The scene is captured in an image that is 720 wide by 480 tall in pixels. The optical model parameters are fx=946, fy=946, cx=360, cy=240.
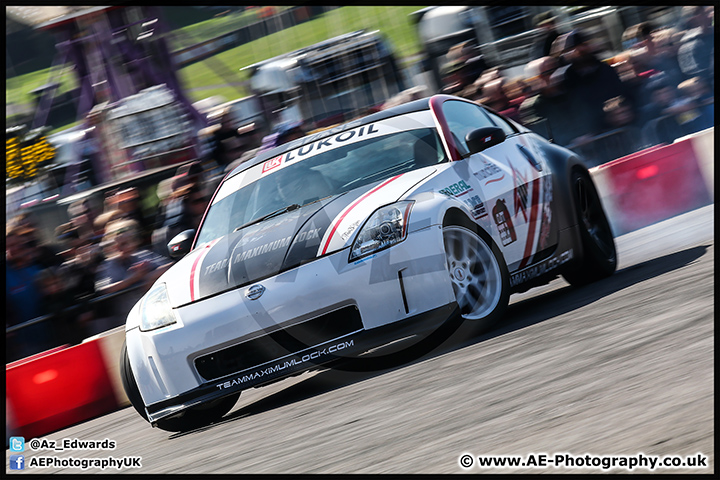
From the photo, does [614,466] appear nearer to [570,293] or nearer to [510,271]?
[510,271]

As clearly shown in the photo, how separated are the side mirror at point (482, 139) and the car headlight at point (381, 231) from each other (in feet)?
3.00

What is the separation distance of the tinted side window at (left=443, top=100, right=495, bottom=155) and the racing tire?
2.50ft

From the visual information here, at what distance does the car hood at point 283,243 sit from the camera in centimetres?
477

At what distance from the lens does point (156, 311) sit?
4980 millimetres

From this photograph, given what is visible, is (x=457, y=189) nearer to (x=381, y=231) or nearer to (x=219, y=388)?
(x=381, y=231)

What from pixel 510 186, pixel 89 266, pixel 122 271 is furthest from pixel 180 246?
pixel 89 266

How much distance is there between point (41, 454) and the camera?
5.24 meters

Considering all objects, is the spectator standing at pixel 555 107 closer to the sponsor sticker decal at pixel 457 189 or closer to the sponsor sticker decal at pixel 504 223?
the sponsor sticker decal at pixel 504 223

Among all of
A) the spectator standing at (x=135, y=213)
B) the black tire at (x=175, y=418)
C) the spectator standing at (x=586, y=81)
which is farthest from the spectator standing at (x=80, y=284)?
the spectator standing at (x=586, y=81)

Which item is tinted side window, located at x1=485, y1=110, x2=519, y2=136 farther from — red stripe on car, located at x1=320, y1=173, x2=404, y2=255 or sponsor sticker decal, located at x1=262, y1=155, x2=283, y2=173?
sponsor sticker decal, located at x1=262, y1=155, x2=283, y2=173

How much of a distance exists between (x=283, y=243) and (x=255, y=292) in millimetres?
332

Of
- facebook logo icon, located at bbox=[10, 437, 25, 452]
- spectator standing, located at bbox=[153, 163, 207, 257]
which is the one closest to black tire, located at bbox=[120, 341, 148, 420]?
facebook logo icon, located at bbox=[10, 437, 25, 452]

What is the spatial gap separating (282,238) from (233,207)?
41.6 inches

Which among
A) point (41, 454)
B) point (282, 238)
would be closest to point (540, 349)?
point (282, 238)
